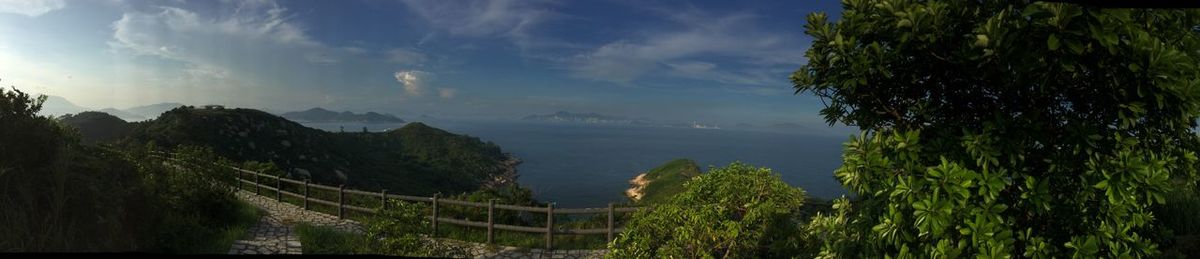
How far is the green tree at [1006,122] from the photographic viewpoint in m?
2.37

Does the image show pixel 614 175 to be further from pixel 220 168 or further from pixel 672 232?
pixel 672 232

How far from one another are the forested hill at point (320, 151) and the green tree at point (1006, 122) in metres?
36.9

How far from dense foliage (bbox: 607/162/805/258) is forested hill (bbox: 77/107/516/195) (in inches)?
1325

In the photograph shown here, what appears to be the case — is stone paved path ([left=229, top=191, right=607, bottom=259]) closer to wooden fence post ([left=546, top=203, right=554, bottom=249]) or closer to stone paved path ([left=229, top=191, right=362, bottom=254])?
stone paved path ([left=229, top=191, right=362, bottom=254])

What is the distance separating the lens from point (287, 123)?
63.7 metres

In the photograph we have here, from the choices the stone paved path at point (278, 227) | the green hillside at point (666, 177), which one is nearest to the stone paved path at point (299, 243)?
the stone paved path at point (278, 227)

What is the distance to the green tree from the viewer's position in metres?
2.37

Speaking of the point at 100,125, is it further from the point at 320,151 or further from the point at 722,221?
the point at 722,221

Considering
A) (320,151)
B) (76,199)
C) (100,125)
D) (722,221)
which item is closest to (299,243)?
(76,199)

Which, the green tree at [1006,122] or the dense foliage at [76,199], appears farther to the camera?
the dense foliage at [76,199]

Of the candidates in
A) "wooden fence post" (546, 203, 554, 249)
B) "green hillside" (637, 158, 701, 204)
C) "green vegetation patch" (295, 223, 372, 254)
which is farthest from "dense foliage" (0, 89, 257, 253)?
"green hillside" (637, 158, 701, 204)

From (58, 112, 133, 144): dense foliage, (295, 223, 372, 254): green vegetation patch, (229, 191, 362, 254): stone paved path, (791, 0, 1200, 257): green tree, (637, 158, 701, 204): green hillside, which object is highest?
(791, 0, 1200, 257): green tree

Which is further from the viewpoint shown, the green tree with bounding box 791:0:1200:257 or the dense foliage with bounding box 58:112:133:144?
the dense foliage with bounding box 58:112:133:144

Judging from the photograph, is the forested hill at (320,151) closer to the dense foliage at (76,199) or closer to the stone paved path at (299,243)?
the stone paved path at (299,243)
